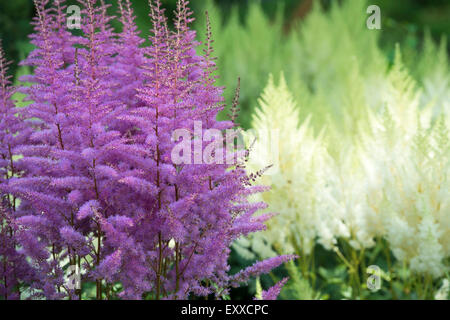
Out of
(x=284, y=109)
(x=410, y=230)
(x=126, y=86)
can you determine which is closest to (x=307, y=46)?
(x=284, y=109)

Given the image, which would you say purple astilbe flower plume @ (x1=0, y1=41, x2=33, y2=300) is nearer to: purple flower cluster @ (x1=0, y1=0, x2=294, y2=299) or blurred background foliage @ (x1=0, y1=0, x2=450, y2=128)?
purple flower cluster @ (x1=0, y1=0, x2=294, y2=299)

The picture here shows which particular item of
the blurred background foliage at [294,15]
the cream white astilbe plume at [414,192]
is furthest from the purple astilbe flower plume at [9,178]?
the blurred background foliage at [294,15]

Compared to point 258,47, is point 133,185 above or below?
below

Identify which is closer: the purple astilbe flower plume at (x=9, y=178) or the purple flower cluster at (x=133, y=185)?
the purple flower cluster at (x=133, y=185)

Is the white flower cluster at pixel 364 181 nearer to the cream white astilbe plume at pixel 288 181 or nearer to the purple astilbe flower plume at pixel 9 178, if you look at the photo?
the cream white astilbe plume at pixel 288 181

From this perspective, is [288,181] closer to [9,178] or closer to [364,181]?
[364,181]

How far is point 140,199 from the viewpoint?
6.56ft

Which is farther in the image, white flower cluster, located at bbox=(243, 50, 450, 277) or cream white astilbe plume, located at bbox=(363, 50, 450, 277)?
white flower cluster, located at bbox=(243, 50, 450, 277)

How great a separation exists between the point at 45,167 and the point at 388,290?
2347mm

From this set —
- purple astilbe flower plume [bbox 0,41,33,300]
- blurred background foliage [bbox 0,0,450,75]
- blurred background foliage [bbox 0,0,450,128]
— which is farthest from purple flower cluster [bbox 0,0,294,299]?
blurred background foliage [bbox 0,0,450,75]

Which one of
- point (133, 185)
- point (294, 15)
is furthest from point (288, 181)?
point (294, 15)

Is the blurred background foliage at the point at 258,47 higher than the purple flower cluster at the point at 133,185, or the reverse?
the blurred background foliage at the point at 258,47

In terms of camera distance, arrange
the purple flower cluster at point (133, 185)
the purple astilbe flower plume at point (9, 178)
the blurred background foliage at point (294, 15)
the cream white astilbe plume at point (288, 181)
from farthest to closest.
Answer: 1. the blurred background foliage at point (294, 15)
2. the cream white astilbe plume at point (288, 181)
3. the purple astilbe flower plume at point (9, 178)
4. the purple flower cluster at point (133, 185)

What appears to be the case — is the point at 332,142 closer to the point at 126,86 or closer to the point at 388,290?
the point at 388,290
